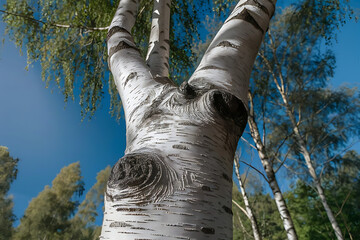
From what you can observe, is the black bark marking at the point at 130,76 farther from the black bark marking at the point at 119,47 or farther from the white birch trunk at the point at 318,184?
the white birch trunk at the point at 318,184

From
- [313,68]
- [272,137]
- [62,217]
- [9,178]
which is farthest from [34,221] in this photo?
[313,68]

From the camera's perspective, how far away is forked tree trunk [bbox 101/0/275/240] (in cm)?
66

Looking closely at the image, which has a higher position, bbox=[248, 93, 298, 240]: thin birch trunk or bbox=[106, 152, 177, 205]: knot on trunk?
bbox=[248, 93, 298, 240]: thin birch trunk

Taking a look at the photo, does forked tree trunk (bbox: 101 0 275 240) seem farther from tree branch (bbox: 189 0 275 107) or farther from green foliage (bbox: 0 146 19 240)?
green foliage (bbox: 0 146 19 240)

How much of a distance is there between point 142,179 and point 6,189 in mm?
18809

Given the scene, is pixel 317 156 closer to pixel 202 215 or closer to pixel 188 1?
pixel 188 1

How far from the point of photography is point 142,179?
0.70 meters

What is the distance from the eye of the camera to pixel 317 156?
9586mm

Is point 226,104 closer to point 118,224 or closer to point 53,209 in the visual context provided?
point 118,224

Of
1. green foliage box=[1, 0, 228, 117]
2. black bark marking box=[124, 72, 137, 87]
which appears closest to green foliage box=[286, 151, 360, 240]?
green foliage box=[1, 0, 228, 117]

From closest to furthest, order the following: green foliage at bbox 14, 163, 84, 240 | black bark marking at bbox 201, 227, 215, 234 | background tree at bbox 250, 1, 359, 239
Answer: black bark marking at bbox 201, 227, 215, 234
background tree at bbox 250, 1, 359, 239
green foliage at bbox 14, 163, 84, 240

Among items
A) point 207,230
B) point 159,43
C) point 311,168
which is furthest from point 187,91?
point 311,168

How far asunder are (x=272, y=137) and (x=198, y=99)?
920cm

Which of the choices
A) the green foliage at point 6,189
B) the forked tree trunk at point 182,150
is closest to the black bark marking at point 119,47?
the forked tree trunk at point 182,150
